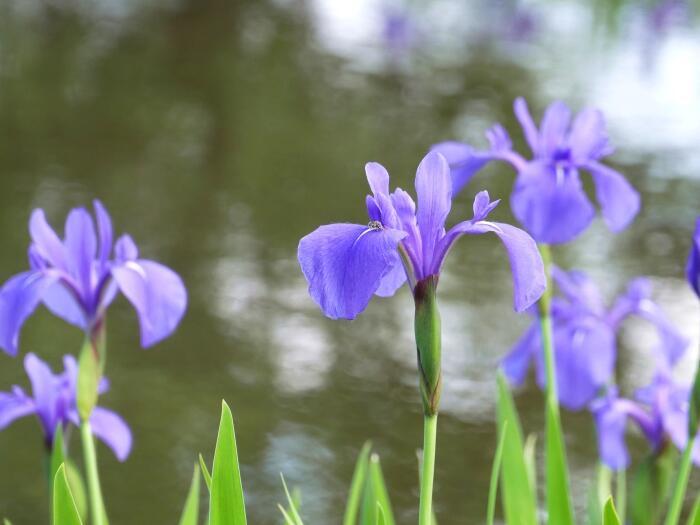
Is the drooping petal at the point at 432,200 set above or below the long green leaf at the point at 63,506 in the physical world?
above

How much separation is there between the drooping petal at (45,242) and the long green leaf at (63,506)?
19 cm

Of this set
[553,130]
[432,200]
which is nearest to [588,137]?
[553,130]

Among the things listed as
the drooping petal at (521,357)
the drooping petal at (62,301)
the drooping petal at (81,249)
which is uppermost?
the drooping petal at (81,249)

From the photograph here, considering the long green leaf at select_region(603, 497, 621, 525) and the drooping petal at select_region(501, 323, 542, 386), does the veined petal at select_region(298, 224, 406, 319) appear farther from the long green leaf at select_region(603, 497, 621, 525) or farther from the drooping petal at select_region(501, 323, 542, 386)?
the drooping petal at select_region(501, 323, 542, 386)

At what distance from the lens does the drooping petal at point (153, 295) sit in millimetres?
748

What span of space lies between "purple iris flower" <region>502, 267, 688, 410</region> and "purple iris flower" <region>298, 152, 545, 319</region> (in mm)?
404

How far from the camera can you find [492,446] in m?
1.44

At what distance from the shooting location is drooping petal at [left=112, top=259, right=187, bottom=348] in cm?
75

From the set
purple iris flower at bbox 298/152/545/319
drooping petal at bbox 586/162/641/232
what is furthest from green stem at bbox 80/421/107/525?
drooping petal at bbox 586/162/641/232

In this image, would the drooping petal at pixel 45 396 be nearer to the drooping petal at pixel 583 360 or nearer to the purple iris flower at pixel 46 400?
the purple iris flower at pixel 46 400

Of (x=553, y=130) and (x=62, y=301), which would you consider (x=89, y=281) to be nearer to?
(x=62, y=301)

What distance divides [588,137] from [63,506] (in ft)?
1.71

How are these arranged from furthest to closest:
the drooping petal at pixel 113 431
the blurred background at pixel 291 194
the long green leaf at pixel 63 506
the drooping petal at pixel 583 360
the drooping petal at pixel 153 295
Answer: the blurred background at pixel 291 194 → the drooping petal at pixel 583 360 → the drooping petal at pixel 113 431 → the drooping petal at pixel 153 295 → the long green leaf at pixel 63 506

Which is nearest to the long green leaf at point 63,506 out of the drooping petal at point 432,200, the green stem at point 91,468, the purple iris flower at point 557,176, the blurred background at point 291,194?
the green stem at point 91,468
